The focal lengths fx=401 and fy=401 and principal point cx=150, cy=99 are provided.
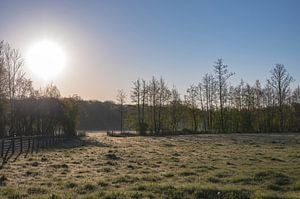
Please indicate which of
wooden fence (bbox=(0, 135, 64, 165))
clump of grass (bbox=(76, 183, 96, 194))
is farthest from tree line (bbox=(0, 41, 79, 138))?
clump of grass (bbox=(76, 183, 96, 194))

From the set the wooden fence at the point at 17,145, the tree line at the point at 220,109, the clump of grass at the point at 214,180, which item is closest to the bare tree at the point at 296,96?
the tree line at the point at 220,109

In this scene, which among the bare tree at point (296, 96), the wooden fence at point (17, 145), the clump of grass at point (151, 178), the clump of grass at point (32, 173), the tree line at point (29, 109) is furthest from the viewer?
the bare tree at point (296, 96)

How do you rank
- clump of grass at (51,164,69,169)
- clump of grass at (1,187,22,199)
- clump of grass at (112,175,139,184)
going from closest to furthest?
clump of grass at (1,187,22,199)
clump of grass at (112,175,139,184)
clump of grass at (51,164,69,169)

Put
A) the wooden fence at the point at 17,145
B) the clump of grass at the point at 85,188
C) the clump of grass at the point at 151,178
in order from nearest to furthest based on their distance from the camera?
the clump of grass at the point at 85,188 < the clump of grass at the point at 151,178 < the wooden fence at the point at 17,145

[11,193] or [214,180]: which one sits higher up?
[11,193]

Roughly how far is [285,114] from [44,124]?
5984 centimetres

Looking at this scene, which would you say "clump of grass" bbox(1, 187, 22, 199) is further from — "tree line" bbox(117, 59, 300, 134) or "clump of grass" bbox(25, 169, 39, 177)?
"tree line" bbox(117, 59, 300, 134)

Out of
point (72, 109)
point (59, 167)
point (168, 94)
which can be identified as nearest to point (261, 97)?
point (168, 94)

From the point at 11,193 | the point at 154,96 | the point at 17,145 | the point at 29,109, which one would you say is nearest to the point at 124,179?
the point at 11,193

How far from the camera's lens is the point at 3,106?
59.8 m

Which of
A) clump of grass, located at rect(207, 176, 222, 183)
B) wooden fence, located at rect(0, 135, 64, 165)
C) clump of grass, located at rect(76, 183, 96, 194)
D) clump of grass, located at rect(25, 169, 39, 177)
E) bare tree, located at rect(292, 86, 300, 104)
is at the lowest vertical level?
clump of grass, located at rect(207, 176, 222, 183)

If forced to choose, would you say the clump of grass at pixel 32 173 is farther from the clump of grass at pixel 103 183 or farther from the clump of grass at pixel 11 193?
the clump of grass at pixel 11 193

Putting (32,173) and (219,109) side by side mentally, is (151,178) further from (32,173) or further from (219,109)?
(219,109)

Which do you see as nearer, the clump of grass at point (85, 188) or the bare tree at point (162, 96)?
the clump of grass at point (85, 188)
